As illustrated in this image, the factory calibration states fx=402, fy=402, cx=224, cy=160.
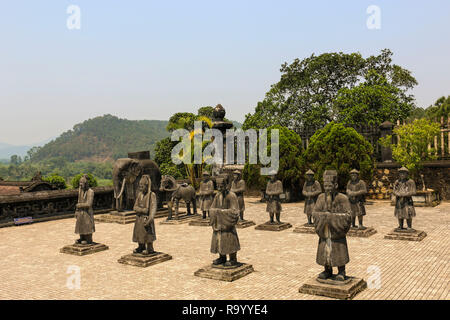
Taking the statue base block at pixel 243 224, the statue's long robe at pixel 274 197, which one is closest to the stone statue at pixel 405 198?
the statue's long robe at pixel 274 197

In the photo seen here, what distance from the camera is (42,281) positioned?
8.08 m

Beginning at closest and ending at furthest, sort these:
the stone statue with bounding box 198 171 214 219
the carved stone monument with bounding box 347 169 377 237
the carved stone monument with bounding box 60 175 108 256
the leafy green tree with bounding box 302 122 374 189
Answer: the carved stone monument with bounding box 60 175 108 256 < the carved stone monument with bounding box 347 169 377 237 < the stone statue with bounding box 198 171 214 219 < the leafy green tree with bounding box 302 122 374 189

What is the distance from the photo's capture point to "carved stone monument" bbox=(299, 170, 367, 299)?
268 inches

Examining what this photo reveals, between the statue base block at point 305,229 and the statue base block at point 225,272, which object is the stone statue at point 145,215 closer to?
the statue base block at point 225,272

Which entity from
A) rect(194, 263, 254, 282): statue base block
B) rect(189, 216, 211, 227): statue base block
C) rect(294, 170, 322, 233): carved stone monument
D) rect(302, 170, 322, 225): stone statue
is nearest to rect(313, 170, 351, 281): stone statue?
rect(194, 263, 254, 282): statue base block

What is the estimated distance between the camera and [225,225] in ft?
27.1

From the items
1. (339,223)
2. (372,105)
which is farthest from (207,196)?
(372,105)

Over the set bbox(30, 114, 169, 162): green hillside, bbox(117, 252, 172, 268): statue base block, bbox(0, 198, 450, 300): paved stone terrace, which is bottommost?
bbox(0, 198, 450, 300): paved stone terrace

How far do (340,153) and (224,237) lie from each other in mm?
12335

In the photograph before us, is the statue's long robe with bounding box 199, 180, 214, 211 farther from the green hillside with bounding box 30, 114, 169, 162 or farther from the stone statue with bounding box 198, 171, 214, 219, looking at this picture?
the green hillside with bounding box 30, 114, 169, 162

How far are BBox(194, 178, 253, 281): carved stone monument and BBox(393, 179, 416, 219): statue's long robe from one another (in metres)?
5.62

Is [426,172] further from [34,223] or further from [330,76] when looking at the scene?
[34,223]

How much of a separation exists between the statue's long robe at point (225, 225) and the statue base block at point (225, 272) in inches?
13.2

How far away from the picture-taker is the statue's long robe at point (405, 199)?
38.0 feet
